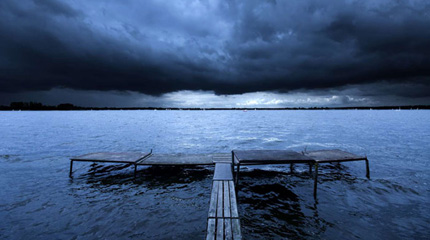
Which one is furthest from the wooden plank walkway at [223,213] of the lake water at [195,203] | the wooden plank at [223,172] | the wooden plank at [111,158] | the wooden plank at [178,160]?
the wooden plank at [111,158]

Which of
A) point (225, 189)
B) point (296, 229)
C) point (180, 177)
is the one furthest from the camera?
point (180, 177)

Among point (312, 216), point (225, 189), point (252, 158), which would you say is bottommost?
point (312, 216)

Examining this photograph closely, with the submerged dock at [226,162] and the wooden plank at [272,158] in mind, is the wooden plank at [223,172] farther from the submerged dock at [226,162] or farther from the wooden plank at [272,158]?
the wooden plank at [272,158]

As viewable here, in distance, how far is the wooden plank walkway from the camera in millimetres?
6848

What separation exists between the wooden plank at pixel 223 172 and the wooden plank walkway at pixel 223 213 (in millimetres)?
391

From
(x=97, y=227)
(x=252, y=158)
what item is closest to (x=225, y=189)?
(x=252, y=158)

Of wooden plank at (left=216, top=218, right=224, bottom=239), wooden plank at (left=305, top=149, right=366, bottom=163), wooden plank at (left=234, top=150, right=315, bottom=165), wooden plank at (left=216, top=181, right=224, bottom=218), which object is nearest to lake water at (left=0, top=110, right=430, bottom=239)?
wooden plank at (left=216, top=181, right=224, bottom=218)

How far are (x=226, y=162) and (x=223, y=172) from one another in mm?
2832

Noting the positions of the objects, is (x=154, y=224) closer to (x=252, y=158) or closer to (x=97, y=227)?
(x=97, y=227)

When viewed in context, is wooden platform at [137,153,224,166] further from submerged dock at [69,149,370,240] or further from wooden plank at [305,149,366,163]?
wooden plank at [305,149,366,163]

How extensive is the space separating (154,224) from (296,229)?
7.15 m

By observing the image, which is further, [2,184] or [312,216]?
[2,184]

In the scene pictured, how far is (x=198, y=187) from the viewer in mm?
14781

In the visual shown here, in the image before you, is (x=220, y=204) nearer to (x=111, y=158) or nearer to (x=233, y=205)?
(x=233, y=205)
